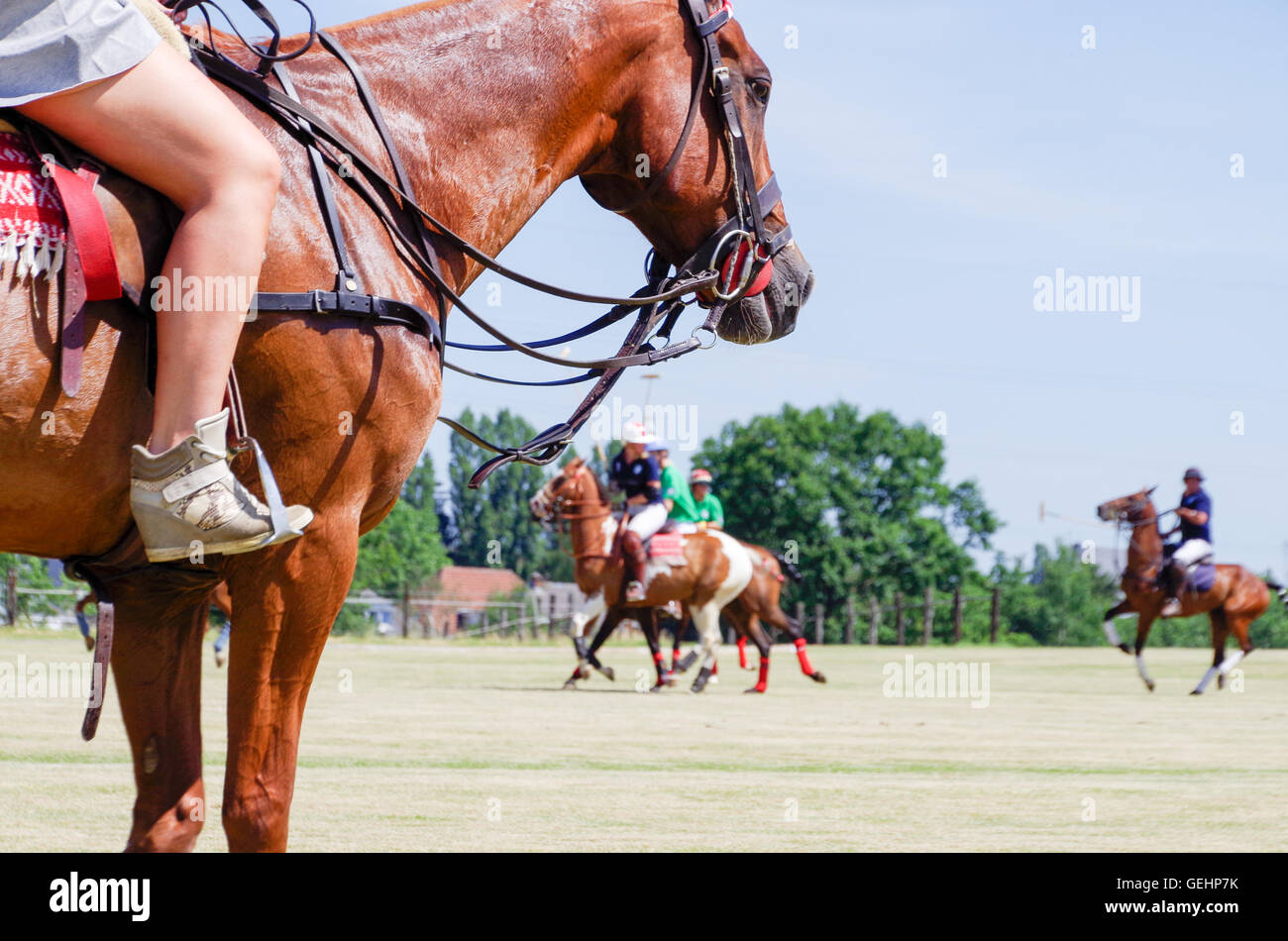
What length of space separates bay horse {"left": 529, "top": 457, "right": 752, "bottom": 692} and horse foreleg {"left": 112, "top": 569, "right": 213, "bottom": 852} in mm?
15769

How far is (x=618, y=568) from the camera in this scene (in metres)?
19.7

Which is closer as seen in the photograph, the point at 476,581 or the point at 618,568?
the point at 618,568

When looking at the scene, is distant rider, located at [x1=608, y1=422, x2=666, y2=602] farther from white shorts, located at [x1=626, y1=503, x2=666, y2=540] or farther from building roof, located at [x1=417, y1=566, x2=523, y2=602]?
building roof, located at [x1=417, y1=566, x2=523, y2=602]

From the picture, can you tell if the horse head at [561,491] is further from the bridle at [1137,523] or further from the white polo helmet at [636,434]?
the bridle at [1137,523]

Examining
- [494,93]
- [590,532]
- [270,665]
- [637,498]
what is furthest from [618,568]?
[270,665]

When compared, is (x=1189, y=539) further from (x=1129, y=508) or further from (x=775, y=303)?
(x=775, y=303)

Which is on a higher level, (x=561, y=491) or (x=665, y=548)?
(x=561, y=491)

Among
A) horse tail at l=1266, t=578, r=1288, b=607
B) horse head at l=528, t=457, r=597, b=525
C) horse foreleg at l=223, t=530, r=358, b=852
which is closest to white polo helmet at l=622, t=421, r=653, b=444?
horse head at l=528, t=457, r=597, b=525

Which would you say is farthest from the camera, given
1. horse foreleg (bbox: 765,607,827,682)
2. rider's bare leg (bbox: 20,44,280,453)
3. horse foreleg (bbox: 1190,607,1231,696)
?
horse foreleg (bbox: 1190,607,1231,696)

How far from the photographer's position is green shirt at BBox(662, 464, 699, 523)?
20.2 meters

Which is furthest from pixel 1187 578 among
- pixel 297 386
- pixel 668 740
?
pixel 297 386

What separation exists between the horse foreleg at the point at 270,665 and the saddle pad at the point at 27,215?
2.76 feet

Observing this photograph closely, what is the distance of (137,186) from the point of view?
3.09m

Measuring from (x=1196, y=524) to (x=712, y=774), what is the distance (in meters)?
15.1
